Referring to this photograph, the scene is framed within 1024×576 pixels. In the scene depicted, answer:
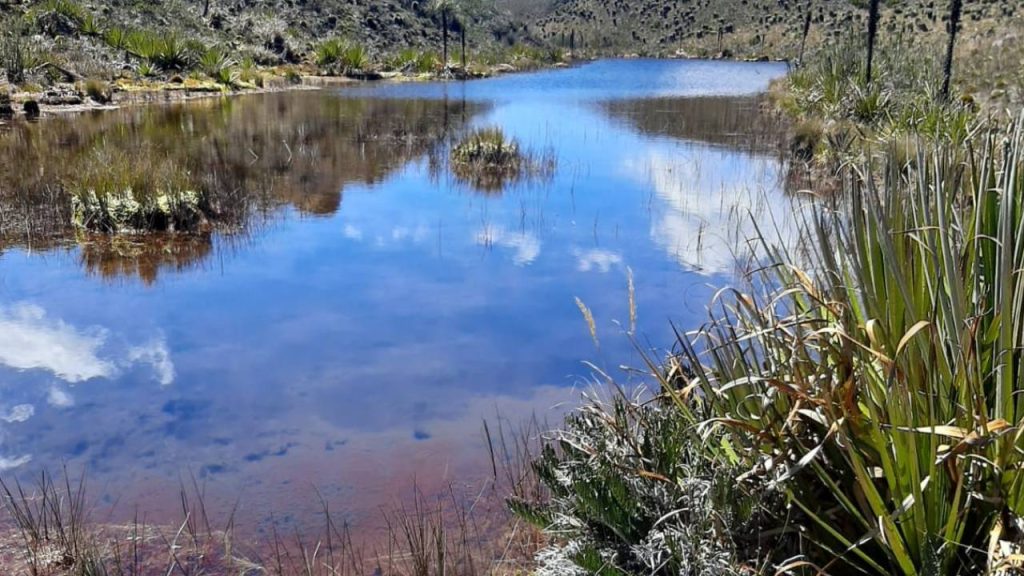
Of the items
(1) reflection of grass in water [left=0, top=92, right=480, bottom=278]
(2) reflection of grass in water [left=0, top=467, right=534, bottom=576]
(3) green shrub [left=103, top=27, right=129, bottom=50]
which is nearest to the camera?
(2) reflection of grass in water [left=0, top=467, right=534, bottom=576]

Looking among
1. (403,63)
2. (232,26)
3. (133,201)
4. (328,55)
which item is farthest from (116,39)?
(133,201)

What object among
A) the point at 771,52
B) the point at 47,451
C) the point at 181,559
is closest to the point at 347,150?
the point at 47,451

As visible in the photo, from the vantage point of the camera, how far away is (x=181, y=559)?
3.60 meters

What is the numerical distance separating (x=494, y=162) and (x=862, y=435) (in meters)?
11.9

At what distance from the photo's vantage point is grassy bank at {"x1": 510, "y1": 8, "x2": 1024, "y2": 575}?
2266mm

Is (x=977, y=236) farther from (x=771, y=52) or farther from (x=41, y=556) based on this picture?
(x=771, y=52)

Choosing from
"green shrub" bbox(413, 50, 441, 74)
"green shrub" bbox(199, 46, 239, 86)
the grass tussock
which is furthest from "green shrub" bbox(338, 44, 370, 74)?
the grass tussock

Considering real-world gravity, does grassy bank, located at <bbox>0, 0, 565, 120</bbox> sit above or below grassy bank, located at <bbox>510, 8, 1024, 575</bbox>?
above

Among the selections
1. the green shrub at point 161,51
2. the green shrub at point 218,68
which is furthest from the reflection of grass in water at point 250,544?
the green shrub at point 161,51

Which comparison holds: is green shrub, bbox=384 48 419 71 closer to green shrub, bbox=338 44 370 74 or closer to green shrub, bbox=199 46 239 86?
green shrub, bbox=338 44 370 74

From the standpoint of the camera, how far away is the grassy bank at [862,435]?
227 cm

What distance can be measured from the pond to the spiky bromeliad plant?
206 cm

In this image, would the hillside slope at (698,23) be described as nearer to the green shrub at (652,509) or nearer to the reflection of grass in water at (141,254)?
the reflection of grass in water at (141,254)

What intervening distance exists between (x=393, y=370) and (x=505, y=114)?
17.2 meters
